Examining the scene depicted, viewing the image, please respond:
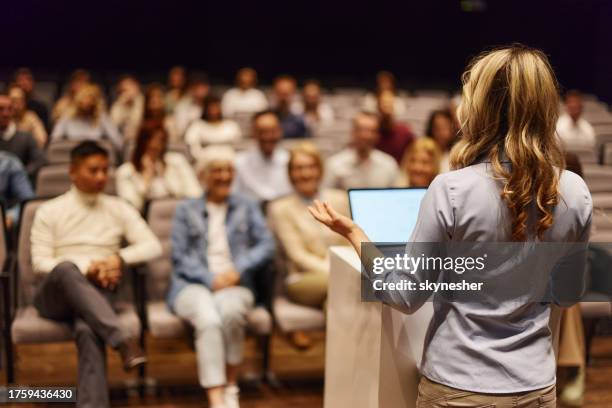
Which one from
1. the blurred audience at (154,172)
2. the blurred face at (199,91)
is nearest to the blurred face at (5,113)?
the blurred audience at (154,172)

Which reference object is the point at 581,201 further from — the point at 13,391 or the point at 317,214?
the point at 13,391

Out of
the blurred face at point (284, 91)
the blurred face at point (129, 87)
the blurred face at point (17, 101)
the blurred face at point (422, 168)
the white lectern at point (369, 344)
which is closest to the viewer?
the white lectern at point (369, 344)

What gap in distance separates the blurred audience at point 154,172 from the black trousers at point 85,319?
4.43 feet

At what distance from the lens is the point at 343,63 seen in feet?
41.0

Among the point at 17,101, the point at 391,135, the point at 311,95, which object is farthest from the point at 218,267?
the point at 311,95

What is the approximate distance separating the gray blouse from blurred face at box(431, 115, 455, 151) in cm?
371

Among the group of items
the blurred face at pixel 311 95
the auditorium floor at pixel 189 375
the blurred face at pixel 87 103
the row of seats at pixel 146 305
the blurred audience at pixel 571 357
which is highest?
the blurred face at pixel 311 95

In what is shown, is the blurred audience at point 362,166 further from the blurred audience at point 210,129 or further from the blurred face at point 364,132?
the blurred audience at point 210,129

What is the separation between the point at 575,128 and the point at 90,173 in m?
3.42

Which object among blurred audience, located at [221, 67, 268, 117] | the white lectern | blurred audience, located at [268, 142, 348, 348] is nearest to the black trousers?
blurred audience, located at [268, 142, 348, 348]

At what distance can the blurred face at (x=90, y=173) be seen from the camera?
3.55 meters

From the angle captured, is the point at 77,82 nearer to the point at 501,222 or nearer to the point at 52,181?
the point at 52,181

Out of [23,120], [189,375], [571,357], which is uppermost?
[23,120]

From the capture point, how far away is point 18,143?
5418 mm
